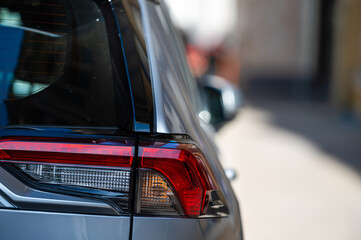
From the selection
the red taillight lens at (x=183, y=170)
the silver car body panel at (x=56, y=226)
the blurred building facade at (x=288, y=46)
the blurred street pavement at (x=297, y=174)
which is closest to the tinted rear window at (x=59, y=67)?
the red taillight lens at (x=183, y=170)

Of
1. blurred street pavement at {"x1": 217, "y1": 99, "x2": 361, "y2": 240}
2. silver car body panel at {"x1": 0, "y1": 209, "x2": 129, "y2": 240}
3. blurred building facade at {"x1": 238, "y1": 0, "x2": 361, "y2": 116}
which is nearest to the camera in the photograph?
silver car body panel at {"x1": 0, "y1": 209, "x2": 129, "y2": 240}

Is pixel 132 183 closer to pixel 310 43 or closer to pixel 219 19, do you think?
pixel 310 43

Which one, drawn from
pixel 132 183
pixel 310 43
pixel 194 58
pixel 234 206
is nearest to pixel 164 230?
pixel 132 183

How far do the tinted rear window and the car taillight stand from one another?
0.09 metres

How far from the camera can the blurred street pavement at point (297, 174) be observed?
155 inches

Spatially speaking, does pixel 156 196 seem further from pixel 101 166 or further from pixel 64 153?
pixel 64 153

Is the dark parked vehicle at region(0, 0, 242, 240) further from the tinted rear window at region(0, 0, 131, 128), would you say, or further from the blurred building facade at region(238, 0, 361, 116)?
the blurred building facade at region(238, 0, 361, 116)

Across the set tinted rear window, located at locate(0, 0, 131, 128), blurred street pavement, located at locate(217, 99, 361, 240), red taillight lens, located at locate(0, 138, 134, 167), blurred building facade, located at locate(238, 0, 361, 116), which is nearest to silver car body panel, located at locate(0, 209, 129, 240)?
red taillight lens, located at locate(0, 138, 134, 167)

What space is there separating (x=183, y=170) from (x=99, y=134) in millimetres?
267

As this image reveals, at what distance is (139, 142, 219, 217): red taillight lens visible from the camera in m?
1.35

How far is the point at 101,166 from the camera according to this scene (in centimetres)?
133

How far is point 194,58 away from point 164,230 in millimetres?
9719

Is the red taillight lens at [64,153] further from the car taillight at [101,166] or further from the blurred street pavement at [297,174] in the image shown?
the blurred street pavement at [297,174]

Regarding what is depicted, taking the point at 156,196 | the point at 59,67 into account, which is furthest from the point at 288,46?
the point at 156,196
